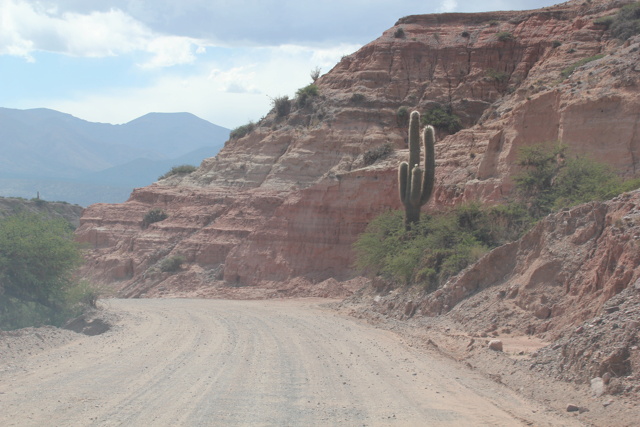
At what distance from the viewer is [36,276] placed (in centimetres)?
2162

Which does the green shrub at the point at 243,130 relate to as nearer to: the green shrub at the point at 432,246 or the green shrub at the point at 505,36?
the green shrub at the point at 505,36

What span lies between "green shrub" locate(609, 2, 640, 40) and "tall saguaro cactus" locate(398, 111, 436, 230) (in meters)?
15.6

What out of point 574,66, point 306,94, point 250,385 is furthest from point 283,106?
point 250,385

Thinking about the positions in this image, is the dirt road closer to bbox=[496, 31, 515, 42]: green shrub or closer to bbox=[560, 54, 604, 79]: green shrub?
bbox=[560, 54, 604, 79]: green shrub

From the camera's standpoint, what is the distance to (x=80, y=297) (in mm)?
23438

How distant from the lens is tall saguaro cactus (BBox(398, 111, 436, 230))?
2659 cm

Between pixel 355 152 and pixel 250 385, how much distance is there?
3187 centimetres

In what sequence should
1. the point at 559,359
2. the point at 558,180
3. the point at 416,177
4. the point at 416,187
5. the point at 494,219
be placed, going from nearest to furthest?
the point at 559,359 < the point at 558,180 < the point at 494,219 < the point at 416,177 < the point at 416,187

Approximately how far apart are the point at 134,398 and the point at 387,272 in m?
17.4

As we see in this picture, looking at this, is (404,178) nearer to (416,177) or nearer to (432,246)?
(416,177)

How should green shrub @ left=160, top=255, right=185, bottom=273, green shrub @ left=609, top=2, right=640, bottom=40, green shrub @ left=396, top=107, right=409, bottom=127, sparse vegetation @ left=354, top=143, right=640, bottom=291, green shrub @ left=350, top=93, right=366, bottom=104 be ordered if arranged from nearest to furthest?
sparse vegetation @ left=354, top=143, right=640, bottom=291, green shrub @ left=609, top=2, right=640, bottom=40, green shrub @ left=160, top=255, right=185, bottom=273, green shrub @ left=396, top=107, right=409, bottom=127, green shrub @ left=350, top=93, right=366, bottom=104

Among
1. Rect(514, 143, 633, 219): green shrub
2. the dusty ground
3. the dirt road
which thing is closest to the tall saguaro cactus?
Rect(514, 143, 633, 219): green shrub

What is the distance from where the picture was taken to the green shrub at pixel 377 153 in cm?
3931

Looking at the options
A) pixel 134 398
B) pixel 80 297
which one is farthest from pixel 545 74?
pixel 134 398
